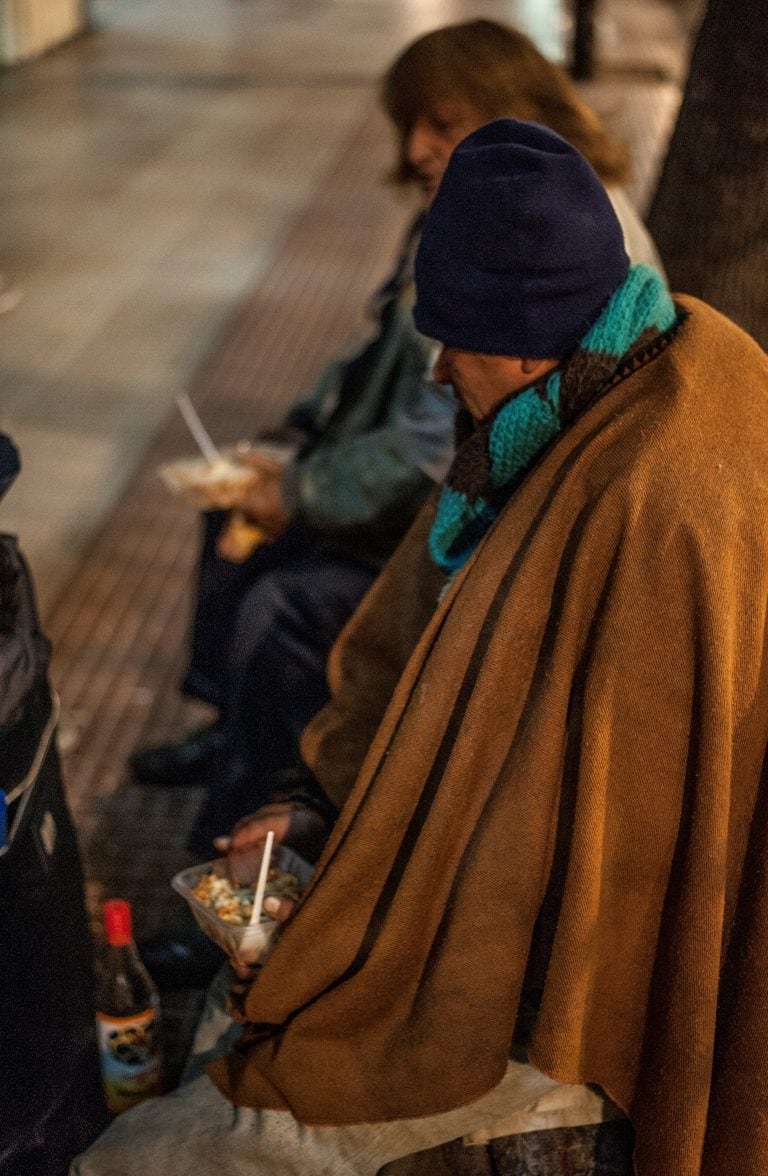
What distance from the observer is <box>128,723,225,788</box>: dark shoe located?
389 centimetres

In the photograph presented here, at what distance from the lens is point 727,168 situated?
334 centimetres

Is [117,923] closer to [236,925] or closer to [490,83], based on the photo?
[236,925]

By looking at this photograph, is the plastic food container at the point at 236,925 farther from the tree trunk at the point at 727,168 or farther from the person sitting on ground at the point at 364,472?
the tree trunk at the point at 727,168

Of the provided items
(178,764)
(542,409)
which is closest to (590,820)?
(542,409)

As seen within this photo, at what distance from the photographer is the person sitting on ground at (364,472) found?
9.77 feet

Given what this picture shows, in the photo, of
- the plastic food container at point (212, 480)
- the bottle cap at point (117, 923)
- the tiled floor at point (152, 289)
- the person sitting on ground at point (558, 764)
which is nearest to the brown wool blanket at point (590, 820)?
the person sitting on ground at point (558, 764)

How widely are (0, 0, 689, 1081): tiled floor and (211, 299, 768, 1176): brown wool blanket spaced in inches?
44.2

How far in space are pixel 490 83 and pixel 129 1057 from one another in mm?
2074

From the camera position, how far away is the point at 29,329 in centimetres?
755

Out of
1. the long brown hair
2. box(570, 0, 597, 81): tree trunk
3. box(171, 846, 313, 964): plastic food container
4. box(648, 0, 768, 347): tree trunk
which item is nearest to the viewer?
box(171, 846, 313, 964): plastic food container

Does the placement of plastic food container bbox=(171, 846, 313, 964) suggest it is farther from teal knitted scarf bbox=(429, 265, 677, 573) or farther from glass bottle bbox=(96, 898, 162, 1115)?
teal knitted scarf bbox=(429, 265, 677, 573)

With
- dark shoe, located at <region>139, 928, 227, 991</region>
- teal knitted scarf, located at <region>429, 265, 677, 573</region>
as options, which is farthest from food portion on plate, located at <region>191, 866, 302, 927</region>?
dark shoe, located at <region>139, 928, 227, 991</region>

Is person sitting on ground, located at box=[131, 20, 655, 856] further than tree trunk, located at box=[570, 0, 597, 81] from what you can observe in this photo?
No

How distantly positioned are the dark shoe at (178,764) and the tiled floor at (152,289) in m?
0.04
